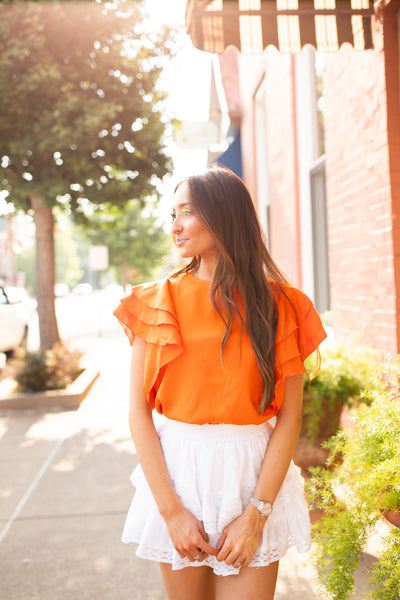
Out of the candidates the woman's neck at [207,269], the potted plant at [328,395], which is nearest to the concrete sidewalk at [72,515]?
the potted plant at [328,395]

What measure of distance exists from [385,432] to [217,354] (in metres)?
1.00

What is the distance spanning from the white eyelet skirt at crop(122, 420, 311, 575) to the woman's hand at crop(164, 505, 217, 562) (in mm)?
32

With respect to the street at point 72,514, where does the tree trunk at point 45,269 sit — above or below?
above

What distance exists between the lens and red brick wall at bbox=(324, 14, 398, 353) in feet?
12.6

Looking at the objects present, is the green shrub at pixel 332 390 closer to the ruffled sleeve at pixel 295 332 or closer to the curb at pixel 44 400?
the ruffled sleeve at pixel 295 332

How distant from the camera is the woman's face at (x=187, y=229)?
5.87 ft

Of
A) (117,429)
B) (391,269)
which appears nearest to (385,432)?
(391,269)

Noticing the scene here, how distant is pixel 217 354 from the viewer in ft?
5.53

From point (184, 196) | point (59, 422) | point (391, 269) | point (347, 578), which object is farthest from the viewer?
point (59, 422)

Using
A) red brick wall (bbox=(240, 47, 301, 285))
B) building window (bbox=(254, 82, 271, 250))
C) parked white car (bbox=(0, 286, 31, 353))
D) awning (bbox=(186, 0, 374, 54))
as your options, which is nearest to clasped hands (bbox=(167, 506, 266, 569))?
awning (bbox=(186, 0, 374, 54))

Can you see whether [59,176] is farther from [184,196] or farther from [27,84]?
[184,196]

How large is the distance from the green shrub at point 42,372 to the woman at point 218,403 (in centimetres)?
622

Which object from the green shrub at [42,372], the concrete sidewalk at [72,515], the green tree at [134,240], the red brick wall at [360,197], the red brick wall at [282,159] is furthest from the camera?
the green tree at [134,240]

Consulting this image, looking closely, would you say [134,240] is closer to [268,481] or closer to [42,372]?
[42,372]
